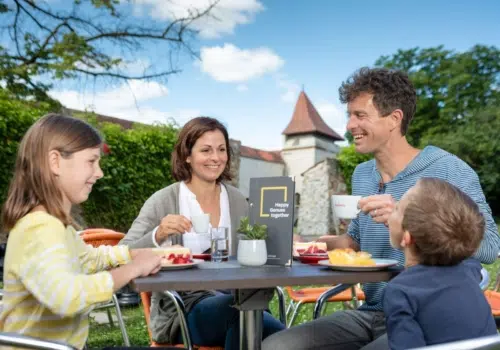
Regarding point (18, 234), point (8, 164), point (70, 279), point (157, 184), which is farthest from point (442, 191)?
point (157, 184)

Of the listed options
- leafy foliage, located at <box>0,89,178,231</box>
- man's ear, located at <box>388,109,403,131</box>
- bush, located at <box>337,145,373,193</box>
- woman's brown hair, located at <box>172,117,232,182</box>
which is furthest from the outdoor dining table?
bush, located at <box>337,145,373,193</box>

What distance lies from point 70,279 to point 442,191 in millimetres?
1112

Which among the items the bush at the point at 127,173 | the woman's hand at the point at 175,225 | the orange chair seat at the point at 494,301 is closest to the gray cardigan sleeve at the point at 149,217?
the woman's hand at the point at 175,225

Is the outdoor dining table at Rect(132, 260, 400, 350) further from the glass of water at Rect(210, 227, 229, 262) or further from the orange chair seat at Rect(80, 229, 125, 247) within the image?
the orange chair seat at Rect(80, 229, 125, 247)

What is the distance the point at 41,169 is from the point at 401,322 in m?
1.18

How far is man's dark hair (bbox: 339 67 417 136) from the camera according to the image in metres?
Answer: 2.59

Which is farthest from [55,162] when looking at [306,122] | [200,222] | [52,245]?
[306,122]

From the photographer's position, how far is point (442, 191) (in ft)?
5.88

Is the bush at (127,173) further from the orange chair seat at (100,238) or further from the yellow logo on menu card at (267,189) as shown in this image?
the yellow logo on menu card at (267,189)

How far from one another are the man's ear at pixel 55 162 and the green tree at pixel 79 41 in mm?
7938

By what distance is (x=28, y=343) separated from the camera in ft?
5.11

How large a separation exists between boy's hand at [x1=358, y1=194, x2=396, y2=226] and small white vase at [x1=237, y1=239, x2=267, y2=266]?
1.27 ft

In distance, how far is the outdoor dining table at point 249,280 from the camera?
1.71m

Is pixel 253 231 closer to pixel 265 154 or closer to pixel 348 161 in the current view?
pixel 348 161
